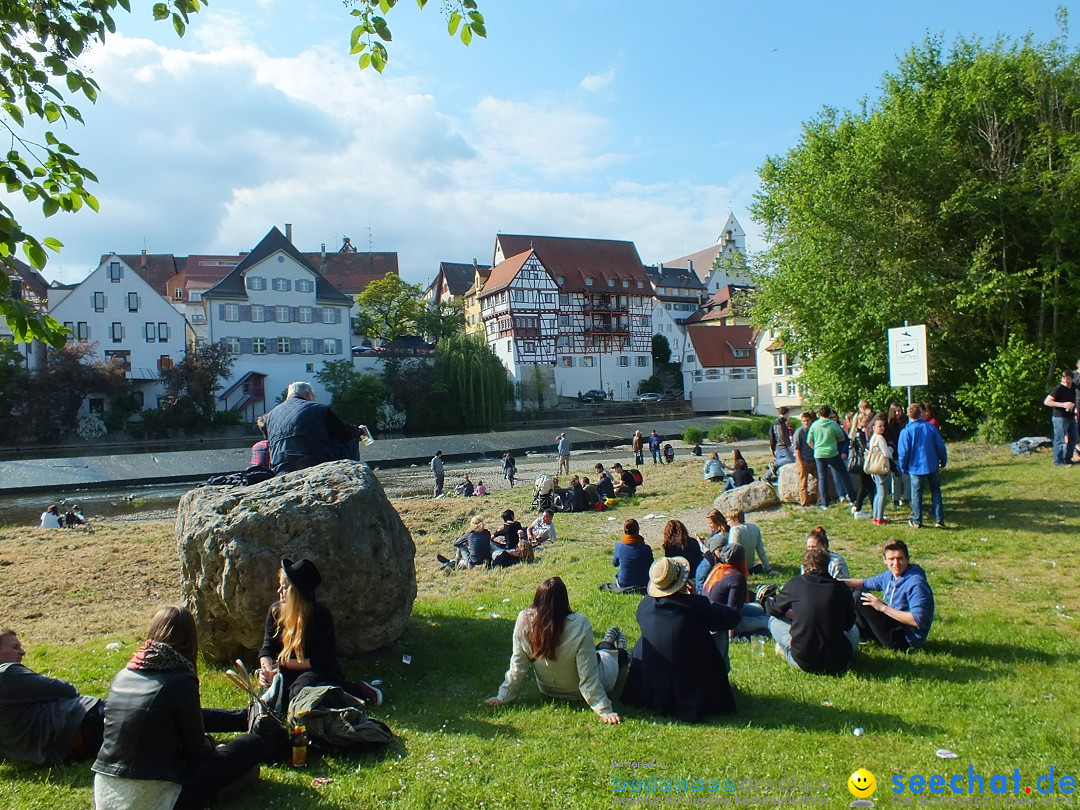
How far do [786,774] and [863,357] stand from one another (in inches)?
892

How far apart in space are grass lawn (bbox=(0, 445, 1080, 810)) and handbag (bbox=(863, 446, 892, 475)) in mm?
1033

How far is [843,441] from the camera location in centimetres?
1414

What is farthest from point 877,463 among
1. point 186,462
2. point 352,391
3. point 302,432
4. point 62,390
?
point 62,390

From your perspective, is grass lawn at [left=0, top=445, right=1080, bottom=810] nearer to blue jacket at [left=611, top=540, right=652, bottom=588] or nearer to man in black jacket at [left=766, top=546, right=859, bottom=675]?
man in black jacket at [left=766, top=546, right=859, bottom=675]

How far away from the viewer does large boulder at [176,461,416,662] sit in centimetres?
644

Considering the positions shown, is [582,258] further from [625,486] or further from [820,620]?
[820,620]

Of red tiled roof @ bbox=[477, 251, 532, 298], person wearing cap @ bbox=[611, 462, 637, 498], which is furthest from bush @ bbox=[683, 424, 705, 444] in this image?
red tiled roof @ bbox=[477, 251, 532, 298]

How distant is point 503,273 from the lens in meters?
82.2

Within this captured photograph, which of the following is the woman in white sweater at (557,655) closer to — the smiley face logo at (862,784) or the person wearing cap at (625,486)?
the smiley face logo at (862,784)

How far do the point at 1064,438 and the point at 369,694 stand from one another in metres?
15.8

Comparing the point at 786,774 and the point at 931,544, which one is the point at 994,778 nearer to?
the point at 786,774

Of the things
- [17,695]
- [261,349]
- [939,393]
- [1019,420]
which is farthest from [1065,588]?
[261,349]

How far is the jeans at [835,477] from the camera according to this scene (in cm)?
1398

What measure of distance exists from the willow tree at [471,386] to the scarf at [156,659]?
2429 inches
